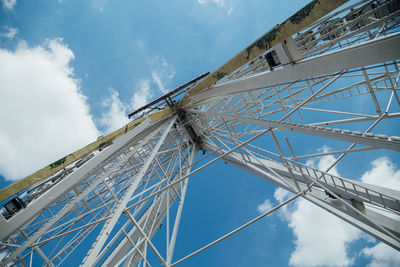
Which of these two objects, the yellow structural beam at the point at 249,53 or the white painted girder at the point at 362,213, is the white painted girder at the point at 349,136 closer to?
the white painted girder at the point at 362,213

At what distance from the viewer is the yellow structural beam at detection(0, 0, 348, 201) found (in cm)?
392

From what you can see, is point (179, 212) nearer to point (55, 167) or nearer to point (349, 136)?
point (55, 167)

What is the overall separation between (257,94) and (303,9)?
9838mm

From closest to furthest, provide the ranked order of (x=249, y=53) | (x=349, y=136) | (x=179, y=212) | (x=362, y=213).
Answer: (x=349, y=136) → (x=362, y=213) → (x=249, y=53) → (x=179, y=212)

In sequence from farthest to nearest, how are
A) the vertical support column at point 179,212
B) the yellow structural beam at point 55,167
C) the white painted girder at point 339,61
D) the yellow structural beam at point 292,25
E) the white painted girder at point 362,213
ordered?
1. the vertical support column at point 179,212
2. the yellow structural beam at point 55,167
3. the white painted girder at point 362,213
4. the yellow structural beam at point 292,25
5. the white painted girder at point 339,61

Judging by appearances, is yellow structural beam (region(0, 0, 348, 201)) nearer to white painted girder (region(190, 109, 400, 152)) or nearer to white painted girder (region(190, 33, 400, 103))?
white painted girder (region(190, 33, 400, 103))

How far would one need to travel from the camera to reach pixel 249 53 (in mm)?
5707

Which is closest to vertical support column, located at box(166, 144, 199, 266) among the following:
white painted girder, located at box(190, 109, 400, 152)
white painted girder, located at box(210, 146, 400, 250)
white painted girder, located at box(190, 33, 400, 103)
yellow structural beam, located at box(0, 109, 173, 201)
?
yellow structural beam, located at box(0, 109, 173, 201)

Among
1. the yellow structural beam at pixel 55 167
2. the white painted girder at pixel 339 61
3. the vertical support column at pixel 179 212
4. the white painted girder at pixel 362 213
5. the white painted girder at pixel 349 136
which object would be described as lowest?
the white painted girder at pixel 362 213

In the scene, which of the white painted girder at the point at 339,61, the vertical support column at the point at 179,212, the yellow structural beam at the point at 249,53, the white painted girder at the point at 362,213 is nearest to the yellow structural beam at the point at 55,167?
the yellow structural beam at the point at 249,53

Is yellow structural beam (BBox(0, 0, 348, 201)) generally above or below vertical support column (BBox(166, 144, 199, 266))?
above

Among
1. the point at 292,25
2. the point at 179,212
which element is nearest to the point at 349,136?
the point at 292,25

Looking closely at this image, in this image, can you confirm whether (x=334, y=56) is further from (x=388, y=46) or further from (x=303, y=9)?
(x=303, y=9)

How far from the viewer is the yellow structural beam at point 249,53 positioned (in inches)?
154
